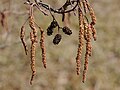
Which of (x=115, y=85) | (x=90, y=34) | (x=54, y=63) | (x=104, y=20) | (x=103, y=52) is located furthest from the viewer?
(x=104, y=20)

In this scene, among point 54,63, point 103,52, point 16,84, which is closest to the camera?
point 16,84

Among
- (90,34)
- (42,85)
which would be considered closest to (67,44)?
A: (42,85)

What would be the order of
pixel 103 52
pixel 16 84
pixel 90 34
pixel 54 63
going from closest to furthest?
pixel 90 34 < pixel 16 84 < pixel 54 63 < pixel 103 52

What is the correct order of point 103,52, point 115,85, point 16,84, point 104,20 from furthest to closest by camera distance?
point 104,20, point 103,52, point 115,85, point 16,84

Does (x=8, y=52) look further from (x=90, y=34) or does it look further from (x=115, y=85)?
(x=90, y=34)

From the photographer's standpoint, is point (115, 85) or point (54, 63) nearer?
point (115, 85)

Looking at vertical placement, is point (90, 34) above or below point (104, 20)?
above

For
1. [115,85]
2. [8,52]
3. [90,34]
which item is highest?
[90,34]

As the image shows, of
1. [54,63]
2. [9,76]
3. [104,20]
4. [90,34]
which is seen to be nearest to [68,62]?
[54,63]

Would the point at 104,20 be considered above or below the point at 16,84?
above

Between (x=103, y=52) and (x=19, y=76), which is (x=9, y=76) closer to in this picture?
(x=19, y=76)
